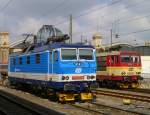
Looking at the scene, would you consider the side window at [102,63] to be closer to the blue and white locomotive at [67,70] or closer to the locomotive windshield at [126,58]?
the locomotive windshield at [126,58]

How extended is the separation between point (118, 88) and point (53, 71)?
13.7 m

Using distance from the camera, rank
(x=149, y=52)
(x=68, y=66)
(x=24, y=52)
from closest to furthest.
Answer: (x=68, y=66)
(x=24, y=52)
(x=149, y=52)

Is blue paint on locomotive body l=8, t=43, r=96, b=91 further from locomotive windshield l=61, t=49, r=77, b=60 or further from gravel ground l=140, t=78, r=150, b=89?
gravel ground l=140, t=78, r=150, b=89

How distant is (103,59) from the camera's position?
3416 centimetres

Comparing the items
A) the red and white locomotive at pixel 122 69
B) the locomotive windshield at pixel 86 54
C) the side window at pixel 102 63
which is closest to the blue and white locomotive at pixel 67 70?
the locomotive windshield at pixel 86 54

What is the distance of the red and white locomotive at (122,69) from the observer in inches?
1272

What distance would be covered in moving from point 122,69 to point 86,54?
1138 centimetres

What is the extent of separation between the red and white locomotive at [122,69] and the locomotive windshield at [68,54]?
1169cm

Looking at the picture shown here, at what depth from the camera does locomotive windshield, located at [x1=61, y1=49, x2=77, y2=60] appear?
2078cm

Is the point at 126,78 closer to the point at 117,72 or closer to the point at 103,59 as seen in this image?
the point at 117,72

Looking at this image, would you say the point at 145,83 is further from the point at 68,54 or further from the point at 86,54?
the point at 68,54

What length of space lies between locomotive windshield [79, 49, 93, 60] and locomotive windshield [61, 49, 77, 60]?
0.36 metres

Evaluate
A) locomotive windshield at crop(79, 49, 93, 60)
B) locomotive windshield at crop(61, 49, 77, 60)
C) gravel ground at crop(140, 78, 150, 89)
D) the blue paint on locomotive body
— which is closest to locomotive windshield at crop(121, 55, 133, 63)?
gravel ground at crop(140, 78, 150, 89)

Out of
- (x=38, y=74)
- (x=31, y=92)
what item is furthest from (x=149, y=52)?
(x=38, y=74)
